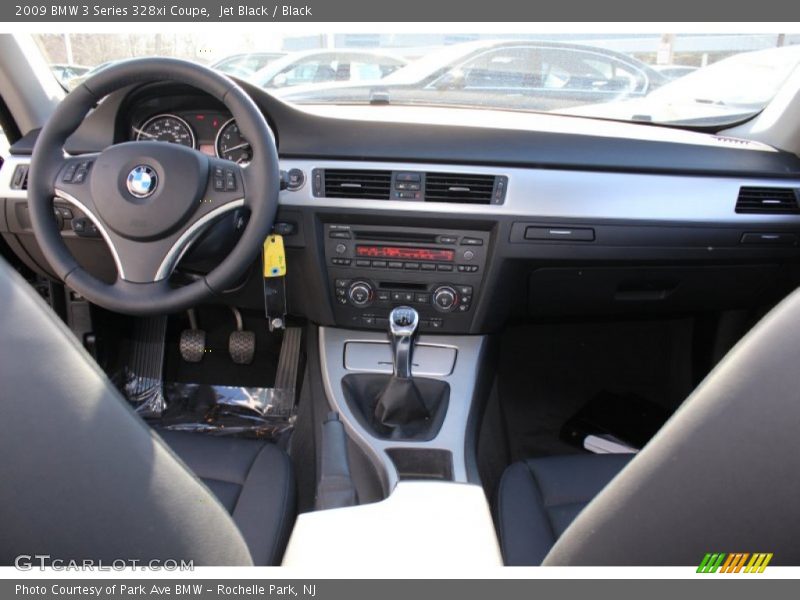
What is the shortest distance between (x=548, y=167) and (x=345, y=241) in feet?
2.09

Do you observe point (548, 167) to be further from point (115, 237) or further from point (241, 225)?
point (115, 237)

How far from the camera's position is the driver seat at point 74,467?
0.64 m

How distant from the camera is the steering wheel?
152 centimetres

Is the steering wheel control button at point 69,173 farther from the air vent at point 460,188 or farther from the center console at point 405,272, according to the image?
the air vent at point 460,188

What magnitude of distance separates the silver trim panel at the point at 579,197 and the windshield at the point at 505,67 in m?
0.40

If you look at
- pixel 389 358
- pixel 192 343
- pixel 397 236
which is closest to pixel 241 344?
pixel 192 343

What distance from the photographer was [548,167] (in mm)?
1835

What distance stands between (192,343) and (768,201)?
2104mm

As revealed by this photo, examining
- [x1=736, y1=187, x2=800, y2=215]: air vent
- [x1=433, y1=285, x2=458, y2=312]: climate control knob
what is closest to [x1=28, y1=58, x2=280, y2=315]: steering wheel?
[x1=433, y1=285, x2=458, y2=312]: climate control knob

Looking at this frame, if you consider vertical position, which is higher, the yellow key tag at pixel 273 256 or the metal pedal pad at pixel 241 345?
the yellow key tag at pixel 273 256

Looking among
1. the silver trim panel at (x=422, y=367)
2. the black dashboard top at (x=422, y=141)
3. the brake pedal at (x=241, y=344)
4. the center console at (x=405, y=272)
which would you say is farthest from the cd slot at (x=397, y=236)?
the brake pedal at (x=241, y=344)

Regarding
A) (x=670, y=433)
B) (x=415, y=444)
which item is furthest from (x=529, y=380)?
(x=670, y=433)

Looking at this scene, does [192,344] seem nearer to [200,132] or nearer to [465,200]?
[200,132]

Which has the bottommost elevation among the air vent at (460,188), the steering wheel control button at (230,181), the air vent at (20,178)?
the air vent at (20,178)
